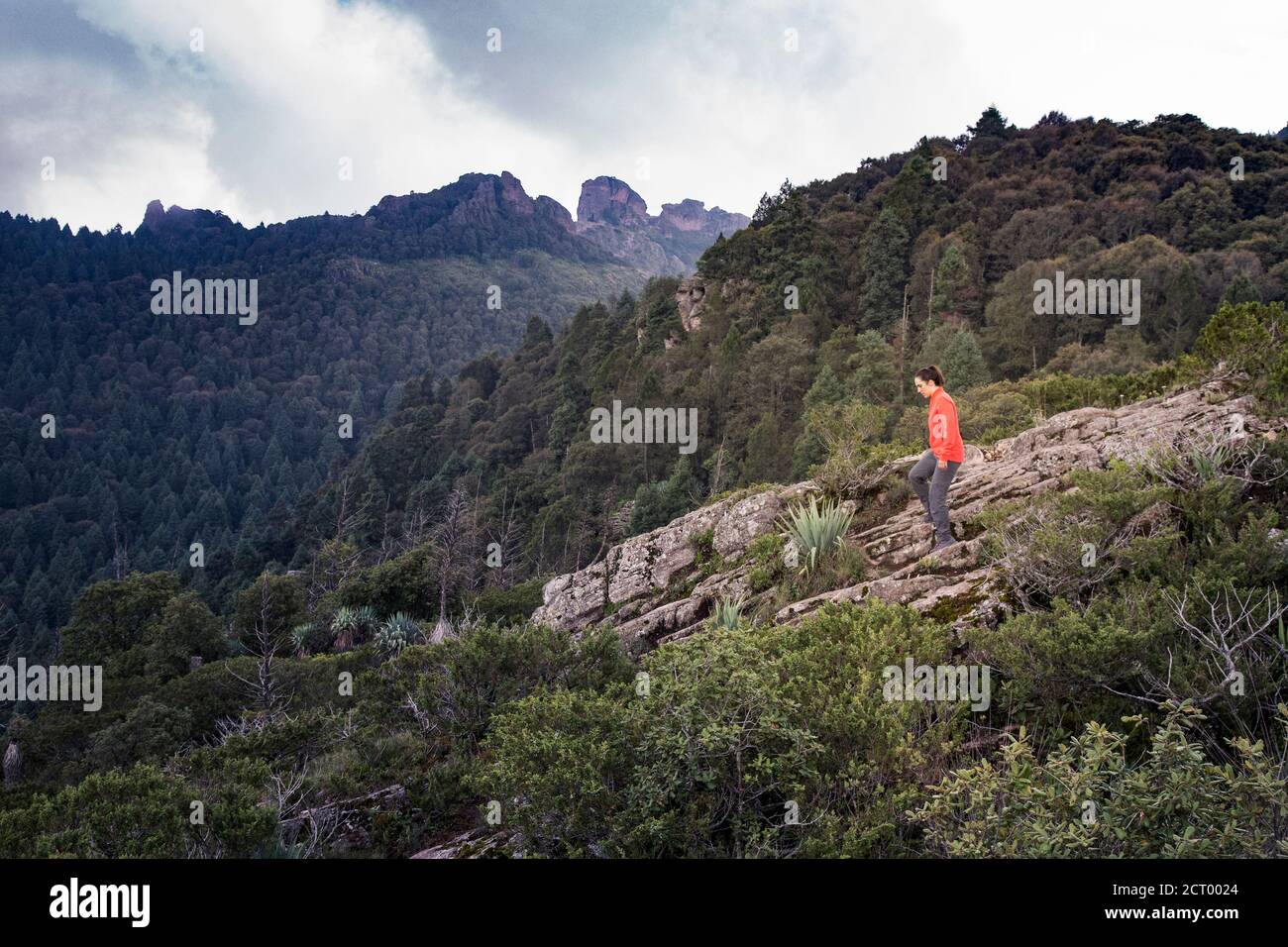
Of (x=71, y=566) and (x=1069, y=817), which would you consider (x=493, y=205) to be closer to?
(x=71, y=566)

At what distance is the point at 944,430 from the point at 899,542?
1.43m

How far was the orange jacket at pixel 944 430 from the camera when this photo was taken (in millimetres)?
6445

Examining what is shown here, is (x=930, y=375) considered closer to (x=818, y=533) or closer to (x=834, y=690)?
(x=818, y=533)

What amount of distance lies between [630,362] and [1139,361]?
3223 cm

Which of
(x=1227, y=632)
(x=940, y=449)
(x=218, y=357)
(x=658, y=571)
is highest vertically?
(x=218, y=357)

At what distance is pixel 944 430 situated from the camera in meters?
6.45

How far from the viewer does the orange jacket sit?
6445 millimetres

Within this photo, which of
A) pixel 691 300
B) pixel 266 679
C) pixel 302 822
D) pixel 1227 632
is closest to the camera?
pixel 1227 632

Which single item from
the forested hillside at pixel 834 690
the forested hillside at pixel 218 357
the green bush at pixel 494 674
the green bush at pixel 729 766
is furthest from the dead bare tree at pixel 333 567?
the green bush at pixel 729 766

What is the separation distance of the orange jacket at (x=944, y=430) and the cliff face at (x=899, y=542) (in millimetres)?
786

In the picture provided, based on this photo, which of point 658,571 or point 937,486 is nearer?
point 937,486

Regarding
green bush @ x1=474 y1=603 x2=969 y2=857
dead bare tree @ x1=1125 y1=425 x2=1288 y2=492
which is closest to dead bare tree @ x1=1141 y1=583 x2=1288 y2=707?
green bush @ x1=474 y1=603 x2=969 y2=857

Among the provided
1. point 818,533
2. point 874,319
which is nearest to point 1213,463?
point 818,533

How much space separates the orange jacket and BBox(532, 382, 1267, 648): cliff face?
786mm
